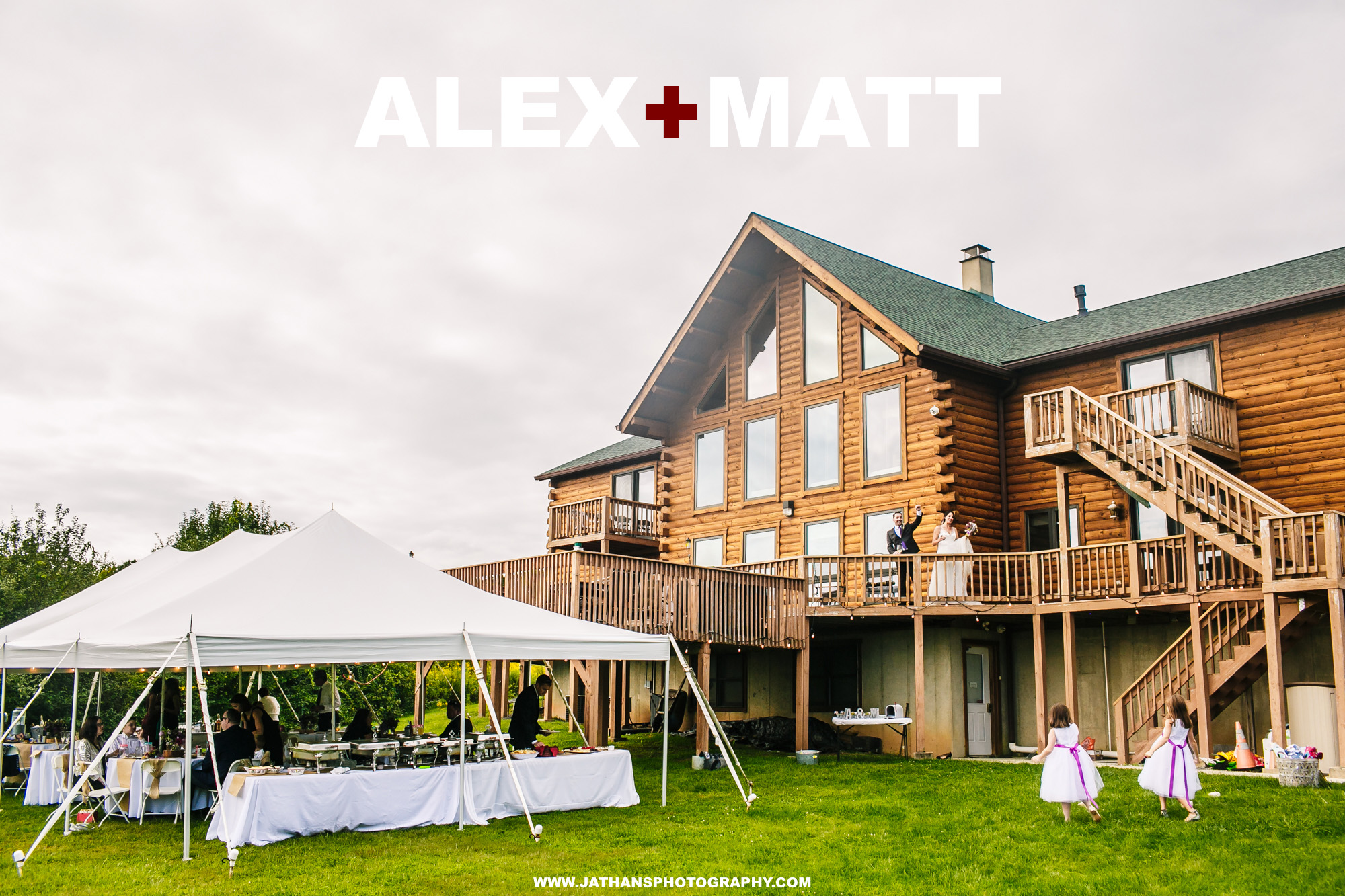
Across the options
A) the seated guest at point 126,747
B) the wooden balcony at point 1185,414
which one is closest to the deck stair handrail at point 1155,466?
the wooden balcony at point 1185,414

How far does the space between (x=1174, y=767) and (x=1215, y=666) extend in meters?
6.01

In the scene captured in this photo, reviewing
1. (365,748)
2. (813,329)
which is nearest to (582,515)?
(813,329)

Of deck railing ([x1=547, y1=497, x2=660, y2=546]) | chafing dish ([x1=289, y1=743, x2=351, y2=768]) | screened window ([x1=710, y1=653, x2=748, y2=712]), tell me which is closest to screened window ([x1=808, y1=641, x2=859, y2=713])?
screened window ([x1=710, y1=653, x2=748, y2=712])

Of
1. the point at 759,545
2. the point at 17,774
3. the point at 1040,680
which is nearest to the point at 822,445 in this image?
the point at 759,545

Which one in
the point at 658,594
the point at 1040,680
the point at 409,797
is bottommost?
the point at 409,797

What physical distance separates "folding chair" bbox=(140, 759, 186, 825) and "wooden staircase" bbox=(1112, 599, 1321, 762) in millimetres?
12726

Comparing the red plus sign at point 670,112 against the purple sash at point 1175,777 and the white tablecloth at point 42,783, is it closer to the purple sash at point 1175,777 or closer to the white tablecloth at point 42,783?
the purple sash at point 1175,777

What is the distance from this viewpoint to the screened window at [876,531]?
68.2 feet

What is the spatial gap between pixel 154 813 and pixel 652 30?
39.3 feet

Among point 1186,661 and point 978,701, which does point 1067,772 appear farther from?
point 978,701

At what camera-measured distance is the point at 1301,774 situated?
1212cm

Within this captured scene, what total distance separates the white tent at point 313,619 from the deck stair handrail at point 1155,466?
818cm

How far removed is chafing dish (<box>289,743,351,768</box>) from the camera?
469 inches

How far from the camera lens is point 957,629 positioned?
760 inches
